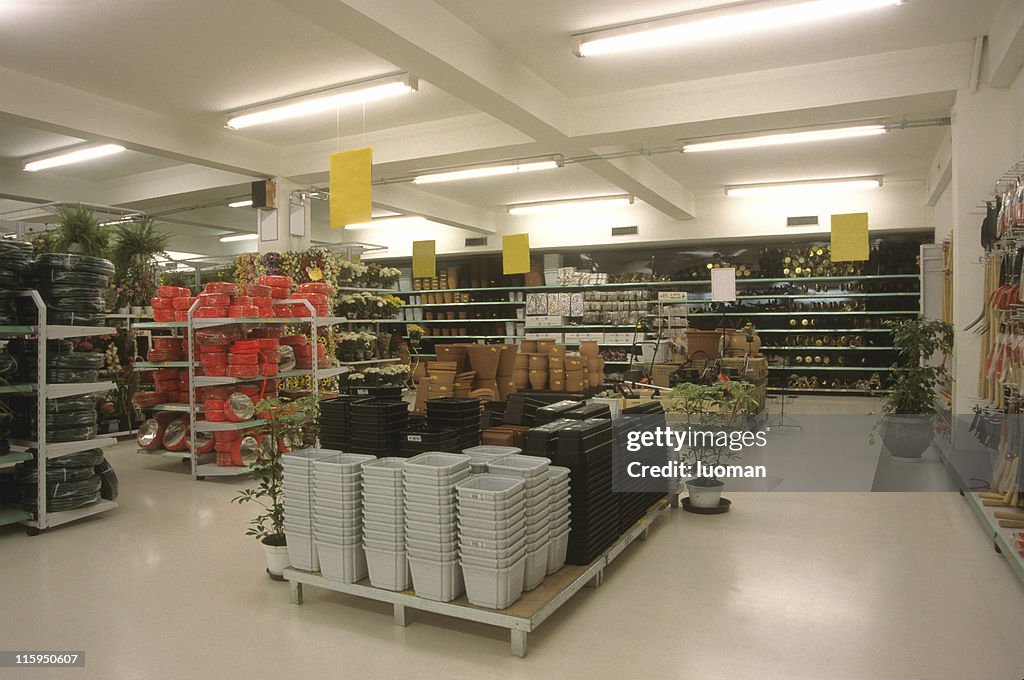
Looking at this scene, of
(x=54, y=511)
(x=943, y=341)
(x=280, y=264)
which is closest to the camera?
(x=54, y=511)

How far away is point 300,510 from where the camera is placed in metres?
3.58

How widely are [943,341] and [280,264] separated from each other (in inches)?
304

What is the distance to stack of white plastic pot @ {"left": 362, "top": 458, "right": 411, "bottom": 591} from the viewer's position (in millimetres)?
3268

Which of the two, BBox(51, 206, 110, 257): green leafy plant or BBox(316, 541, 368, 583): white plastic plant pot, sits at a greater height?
BBox(51, 206, 110, 257): green leafy plant

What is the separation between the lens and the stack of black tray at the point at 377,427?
4051 millimetres

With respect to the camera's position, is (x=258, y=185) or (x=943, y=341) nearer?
(x=943, y=341)

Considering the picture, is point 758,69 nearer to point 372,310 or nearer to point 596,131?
point 596,131

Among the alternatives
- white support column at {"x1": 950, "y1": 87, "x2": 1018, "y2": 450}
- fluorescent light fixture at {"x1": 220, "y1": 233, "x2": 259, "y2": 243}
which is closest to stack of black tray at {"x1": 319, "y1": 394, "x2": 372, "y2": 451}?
white support column at {"x1": 950, "y1": 87, "x2": 1018, "y2": 450}

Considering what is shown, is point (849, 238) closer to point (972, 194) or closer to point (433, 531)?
point (972, 194)

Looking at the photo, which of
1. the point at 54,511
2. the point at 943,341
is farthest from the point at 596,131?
→ the point at 54,511

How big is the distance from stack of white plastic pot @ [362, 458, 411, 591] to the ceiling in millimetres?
3064

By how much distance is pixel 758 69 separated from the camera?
262 inches

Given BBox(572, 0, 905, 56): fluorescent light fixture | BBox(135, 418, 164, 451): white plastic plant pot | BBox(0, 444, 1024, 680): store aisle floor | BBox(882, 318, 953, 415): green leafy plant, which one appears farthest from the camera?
BBox(135, 418, 164, 451): white plastic plant pot

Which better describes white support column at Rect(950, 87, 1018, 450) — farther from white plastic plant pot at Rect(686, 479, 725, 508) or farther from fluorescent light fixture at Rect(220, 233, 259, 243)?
fluorescent light fixture at Rect(220, 233, 259, 243)
